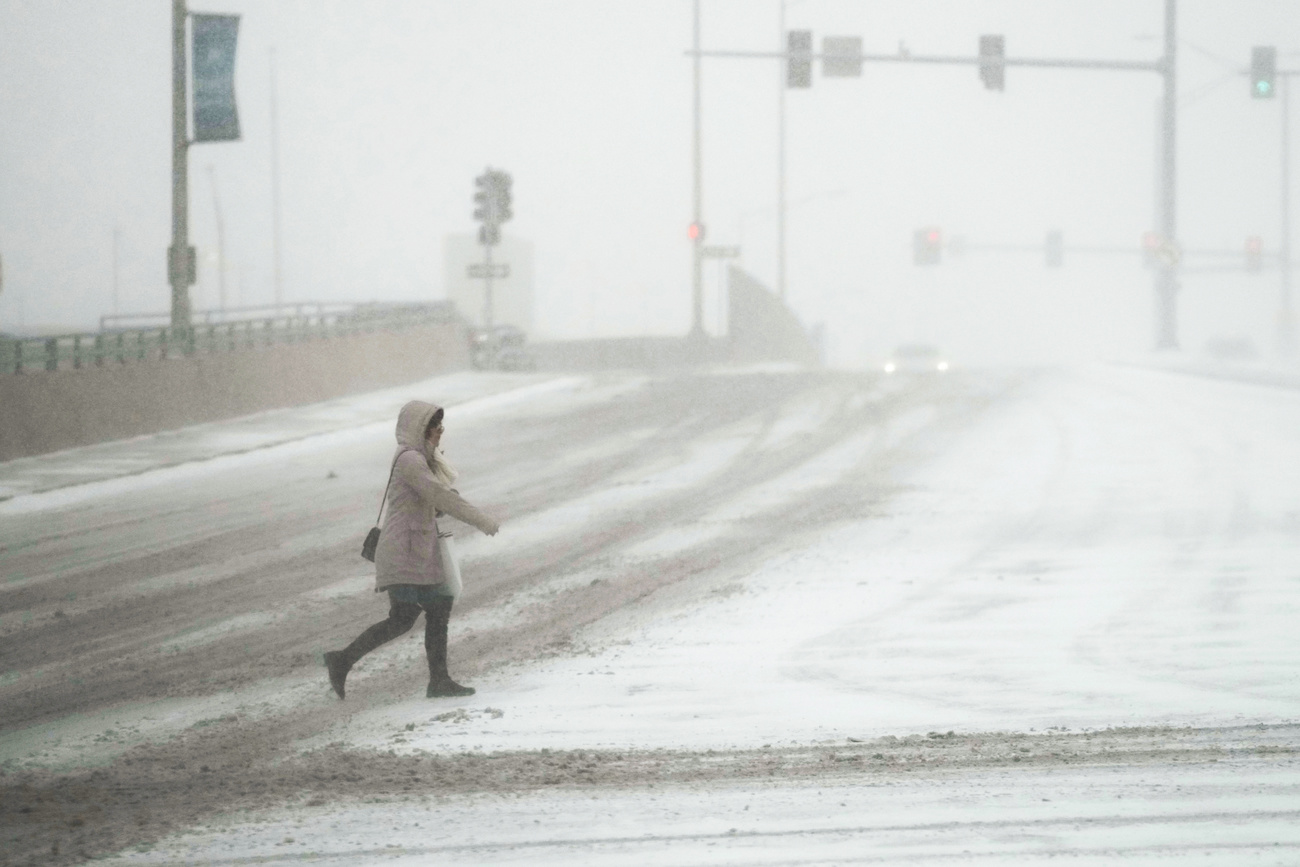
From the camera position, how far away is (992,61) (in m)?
31.7

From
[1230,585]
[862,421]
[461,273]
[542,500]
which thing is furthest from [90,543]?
[461,273]

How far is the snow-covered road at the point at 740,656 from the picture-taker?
6.58 m

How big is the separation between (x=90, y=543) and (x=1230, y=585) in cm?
977

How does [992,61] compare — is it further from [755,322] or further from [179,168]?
[755,322]

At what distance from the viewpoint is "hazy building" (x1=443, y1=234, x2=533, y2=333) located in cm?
10450

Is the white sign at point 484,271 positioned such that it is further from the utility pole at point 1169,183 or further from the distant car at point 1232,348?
the distant car at point 1232,348

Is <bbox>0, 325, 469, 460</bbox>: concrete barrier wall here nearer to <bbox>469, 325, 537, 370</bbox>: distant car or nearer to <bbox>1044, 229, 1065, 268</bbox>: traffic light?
<bbox>469, 325, 537, 370</bbox>: distant car

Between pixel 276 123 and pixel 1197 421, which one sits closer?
pixel 1197 421

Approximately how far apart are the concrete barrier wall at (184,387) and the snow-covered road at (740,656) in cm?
78

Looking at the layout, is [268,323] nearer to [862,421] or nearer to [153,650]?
[862,421]

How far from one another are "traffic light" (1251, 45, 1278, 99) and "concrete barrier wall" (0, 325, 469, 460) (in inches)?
722

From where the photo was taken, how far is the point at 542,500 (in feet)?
59.0

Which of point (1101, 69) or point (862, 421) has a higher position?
point (1101, 69)

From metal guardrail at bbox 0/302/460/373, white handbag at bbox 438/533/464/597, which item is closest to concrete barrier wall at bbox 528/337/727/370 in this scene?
metal guardrail at bbox 0/302/460/373
